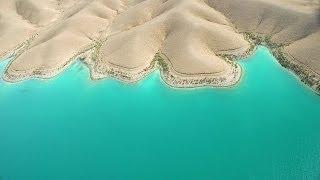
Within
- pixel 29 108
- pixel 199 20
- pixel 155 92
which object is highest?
pixel 199 20

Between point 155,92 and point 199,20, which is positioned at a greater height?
point 199,20

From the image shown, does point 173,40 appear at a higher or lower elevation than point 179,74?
higher

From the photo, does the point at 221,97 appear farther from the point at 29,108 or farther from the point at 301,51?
the point at 29,108

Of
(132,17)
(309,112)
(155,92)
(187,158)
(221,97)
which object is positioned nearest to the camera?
(187,158)

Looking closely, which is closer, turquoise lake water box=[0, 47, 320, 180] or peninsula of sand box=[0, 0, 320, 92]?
turquoise lake water box=[0, 47, 320, 180]

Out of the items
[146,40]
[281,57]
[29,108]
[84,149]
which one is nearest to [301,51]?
[281,57]

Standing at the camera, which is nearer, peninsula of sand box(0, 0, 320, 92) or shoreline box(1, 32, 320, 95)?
shoreline box(1, 32, 320, 95)

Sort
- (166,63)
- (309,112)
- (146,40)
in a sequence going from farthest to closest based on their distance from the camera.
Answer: (146,40) → (166,63) → (309,112)

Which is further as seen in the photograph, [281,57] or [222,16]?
[222,16]

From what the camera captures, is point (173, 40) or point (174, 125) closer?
point (174, 125)
